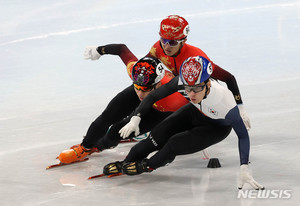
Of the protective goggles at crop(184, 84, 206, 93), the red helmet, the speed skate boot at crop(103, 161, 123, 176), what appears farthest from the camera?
the red helmet

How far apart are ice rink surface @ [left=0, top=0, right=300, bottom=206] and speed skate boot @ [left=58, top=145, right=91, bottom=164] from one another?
2.9 inches

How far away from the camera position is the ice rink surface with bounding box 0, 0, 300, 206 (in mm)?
5508

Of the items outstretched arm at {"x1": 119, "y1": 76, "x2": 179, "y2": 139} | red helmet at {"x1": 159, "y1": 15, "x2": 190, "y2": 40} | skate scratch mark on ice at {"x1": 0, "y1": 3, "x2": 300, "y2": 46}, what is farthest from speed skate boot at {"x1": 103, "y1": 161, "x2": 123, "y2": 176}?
skate scratch mark on ice at {"x1": 0, "y1": 3, "x2": 300, "y2": 46}

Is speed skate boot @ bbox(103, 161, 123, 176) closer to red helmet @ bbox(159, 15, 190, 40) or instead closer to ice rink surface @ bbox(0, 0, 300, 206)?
ice rink surface @ bbox(0, 0, 300, 206)

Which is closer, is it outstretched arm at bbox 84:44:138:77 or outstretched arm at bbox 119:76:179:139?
outstretched arm at bbox 119:76:179:139

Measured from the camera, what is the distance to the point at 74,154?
6512 mm

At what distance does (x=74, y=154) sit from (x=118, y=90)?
120 inches

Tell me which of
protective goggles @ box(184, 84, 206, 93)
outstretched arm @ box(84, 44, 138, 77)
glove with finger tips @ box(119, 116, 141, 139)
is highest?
outstretched arm @ box(84, 44, 138, 77)

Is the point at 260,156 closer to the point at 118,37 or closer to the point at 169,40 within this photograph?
the point at 169,40

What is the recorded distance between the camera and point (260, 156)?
6.32m

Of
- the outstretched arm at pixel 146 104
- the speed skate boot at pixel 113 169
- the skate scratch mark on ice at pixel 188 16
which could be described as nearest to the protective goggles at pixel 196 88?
the outstretched arm at pixel 146 104

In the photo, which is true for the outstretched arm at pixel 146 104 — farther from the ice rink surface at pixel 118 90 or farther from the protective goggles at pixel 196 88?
the ice rink surface at pixel 118 90

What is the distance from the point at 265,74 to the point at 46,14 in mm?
6327

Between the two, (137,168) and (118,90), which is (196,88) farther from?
(118,90)
